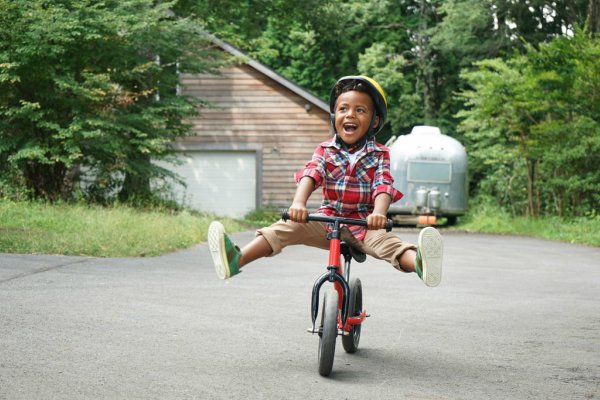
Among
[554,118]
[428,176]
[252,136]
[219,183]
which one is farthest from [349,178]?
[252,136]

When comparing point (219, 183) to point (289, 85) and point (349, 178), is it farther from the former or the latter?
point (349, 178)

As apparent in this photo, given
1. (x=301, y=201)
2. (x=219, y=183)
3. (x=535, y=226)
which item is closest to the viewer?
(x=301, y=201)

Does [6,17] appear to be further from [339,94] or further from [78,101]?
[339,94]

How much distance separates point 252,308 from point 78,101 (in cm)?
1306

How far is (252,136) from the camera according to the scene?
1237 inches

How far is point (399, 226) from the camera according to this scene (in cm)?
2816

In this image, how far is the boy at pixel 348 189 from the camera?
A: 5.67 m

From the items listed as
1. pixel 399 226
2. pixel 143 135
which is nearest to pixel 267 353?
pixel 143 135

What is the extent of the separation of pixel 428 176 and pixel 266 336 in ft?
66.3

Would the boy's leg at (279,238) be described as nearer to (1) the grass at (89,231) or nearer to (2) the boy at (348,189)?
(2) the boy at (348,189)

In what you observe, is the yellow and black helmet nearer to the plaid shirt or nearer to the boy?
the boy

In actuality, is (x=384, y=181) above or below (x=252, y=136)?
below

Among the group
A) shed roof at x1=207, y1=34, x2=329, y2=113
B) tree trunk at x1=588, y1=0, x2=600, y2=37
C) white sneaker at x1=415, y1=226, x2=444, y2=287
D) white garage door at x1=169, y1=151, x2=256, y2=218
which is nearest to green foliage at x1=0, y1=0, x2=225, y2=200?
white garage door at x1=169, y1=151, x2=256, y2=218

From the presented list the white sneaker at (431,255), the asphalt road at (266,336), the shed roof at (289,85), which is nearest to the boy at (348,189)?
the white sneaker at (431,255)
